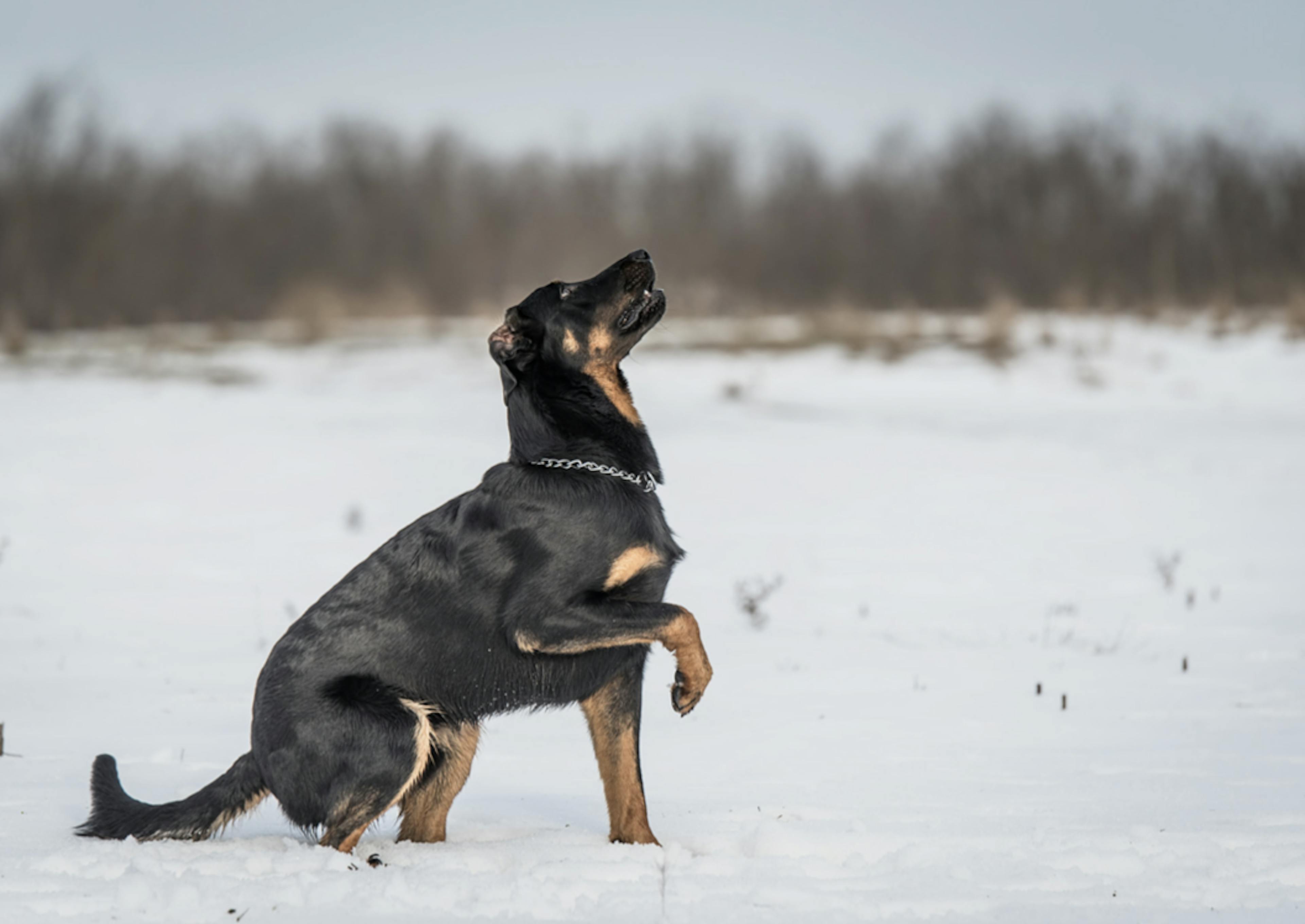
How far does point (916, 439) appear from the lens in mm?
13031

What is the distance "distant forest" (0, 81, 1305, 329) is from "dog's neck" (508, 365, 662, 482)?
19965mm

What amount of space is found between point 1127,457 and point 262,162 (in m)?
29.4

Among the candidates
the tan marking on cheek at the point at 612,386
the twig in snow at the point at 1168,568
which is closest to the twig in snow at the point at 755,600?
the twig in snow at the point at 1168,568

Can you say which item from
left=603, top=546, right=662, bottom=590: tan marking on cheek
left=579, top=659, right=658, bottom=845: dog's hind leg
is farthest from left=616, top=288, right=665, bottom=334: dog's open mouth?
left=579, top=659, right=658, bottom=845: dog's hind leg

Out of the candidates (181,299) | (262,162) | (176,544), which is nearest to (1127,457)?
(176,544)

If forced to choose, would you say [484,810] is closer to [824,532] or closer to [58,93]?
[824,532]

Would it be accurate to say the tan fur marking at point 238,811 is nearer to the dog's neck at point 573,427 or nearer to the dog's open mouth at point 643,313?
the dog's neck at point 573,427

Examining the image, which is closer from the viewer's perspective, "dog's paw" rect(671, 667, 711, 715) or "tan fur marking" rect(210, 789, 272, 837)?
"tan fur marking" rect(210, 789, 272, 837)

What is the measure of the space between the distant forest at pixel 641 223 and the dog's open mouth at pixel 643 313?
65.0 ft

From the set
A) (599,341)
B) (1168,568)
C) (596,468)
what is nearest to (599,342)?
(599,341)

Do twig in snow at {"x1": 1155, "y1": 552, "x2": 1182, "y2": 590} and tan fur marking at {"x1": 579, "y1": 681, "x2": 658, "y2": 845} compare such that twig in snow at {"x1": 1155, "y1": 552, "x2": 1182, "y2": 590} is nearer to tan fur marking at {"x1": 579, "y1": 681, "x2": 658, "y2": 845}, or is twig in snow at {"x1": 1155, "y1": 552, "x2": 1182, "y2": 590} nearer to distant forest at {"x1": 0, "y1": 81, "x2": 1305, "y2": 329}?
tan fur marking at {"x1": 579, "y1": 681, "x2": 658, "y2": 845}

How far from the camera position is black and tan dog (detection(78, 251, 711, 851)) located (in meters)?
3.50

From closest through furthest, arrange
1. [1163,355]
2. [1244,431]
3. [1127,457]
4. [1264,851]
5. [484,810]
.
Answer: [1264,851], [484,810], [1127,457], [1244,431], [1163,355]

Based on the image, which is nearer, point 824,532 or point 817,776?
point 817,776
